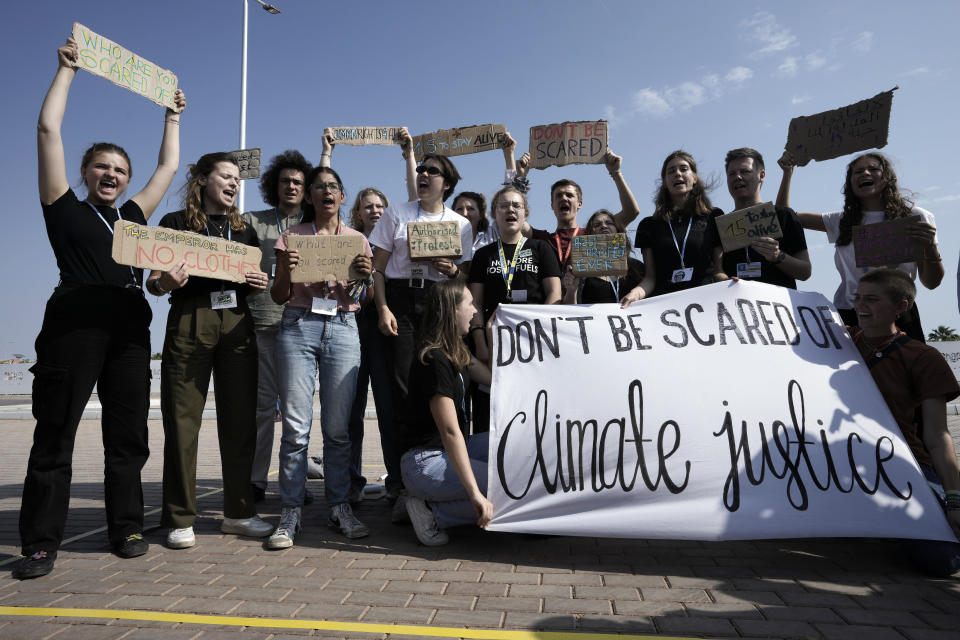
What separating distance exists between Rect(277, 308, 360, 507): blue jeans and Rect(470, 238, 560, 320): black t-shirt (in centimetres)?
100

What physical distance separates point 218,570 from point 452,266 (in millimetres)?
2239

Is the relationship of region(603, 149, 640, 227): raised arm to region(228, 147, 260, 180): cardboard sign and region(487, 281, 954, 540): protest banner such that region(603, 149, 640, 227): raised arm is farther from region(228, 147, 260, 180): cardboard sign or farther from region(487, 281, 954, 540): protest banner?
region(228, 147, 260, 180): cardboard sign

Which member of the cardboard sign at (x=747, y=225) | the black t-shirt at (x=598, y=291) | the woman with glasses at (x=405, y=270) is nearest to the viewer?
the cardboard sign at (x=747, y=225)

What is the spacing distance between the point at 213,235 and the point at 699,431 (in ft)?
10.3

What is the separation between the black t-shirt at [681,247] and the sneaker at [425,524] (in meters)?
2.25

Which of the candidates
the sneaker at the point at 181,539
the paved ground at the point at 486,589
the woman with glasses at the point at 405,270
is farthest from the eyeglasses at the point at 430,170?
the sneaker at the point at 181,539

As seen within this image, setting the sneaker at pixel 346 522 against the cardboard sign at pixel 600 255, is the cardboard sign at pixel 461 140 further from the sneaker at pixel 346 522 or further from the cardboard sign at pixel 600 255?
the sneaker at pixel 346 522

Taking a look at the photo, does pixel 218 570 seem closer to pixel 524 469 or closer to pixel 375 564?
pixel 375 564

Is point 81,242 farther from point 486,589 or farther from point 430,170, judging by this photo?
point 486,589

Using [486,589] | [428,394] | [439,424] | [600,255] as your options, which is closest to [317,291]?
[428,394]

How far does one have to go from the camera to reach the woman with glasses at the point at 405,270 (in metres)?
3.92

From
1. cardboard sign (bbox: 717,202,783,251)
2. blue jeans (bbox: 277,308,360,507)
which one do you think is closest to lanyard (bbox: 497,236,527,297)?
blue jeans (bbox: 277,308,360,507)

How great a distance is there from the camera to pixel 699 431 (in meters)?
3.13

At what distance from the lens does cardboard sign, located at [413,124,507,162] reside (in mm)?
5215
